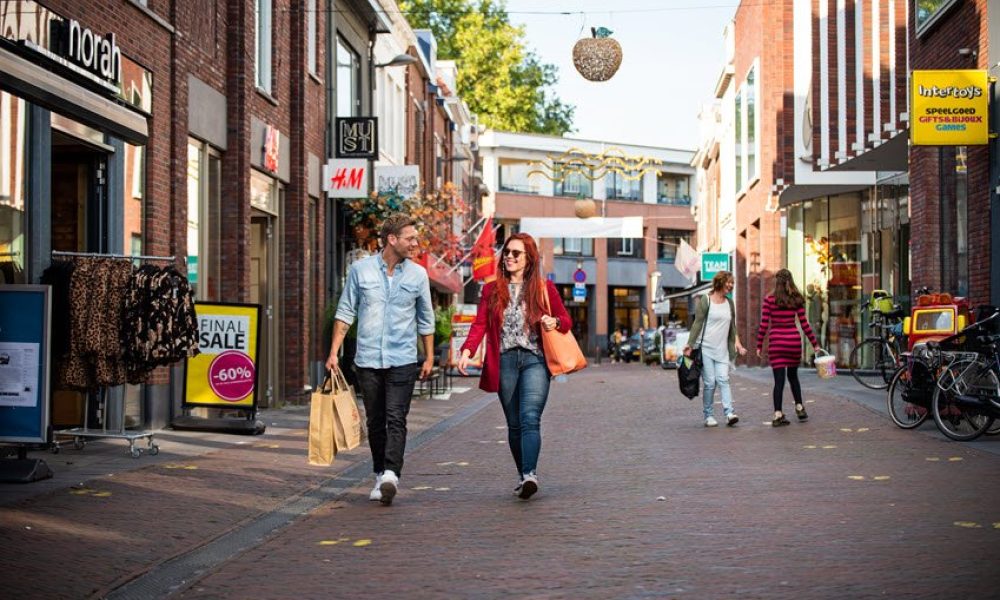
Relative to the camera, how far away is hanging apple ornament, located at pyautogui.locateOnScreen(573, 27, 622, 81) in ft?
90.2

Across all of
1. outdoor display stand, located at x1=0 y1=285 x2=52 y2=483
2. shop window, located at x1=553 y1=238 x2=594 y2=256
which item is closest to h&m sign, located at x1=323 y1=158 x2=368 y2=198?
outdoor display stand, located at x1=0 y1=285 x2=52 y2=483

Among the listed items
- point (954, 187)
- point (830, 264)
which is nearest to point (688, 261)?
point (830, 264)

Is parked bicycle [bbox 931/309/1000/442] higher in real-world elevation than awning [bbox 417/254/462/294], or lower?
lower

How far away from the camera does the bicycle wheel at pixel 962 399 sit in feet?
42.1

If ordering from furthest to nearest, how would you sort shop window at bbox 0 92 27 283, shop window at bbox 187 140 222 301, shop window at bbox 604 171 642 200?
shop window at bbox 604 171 642 200, shop window at bbox 187 140 222 301, shop window at bbox 0 92 27 283

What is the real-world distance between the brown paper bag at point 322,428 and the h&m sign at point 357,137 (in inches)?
602

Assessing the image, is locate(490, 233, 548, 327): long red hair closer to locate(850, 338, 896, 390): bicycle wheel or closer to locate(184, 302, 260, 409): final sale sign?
locate(184, 302, 260, 409): final sale sign

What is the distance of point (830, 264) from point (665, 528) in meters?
26.2

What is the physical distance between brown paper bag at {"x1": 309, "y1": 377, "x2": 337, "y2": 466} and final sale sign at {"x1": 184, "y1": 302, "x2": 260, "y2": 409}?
5300 millimetres

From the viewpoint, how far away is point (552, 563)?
675cm

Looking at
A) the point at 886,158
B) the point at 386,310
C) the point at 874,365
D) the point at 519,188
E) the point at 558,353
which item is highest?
the point at 519,188

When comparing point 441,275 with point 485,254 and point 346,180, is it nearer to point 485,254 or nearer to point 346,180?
point 485,254

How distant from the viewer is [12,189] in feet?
38.0

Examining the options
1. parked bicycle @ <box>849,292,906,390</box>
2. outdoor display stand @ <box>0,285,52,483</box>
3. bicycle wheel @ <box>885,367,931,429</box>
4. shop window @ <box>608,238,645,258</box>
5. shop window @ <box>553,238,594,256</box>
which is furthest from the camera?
shop window @ <box>608,238,645,258</box>
